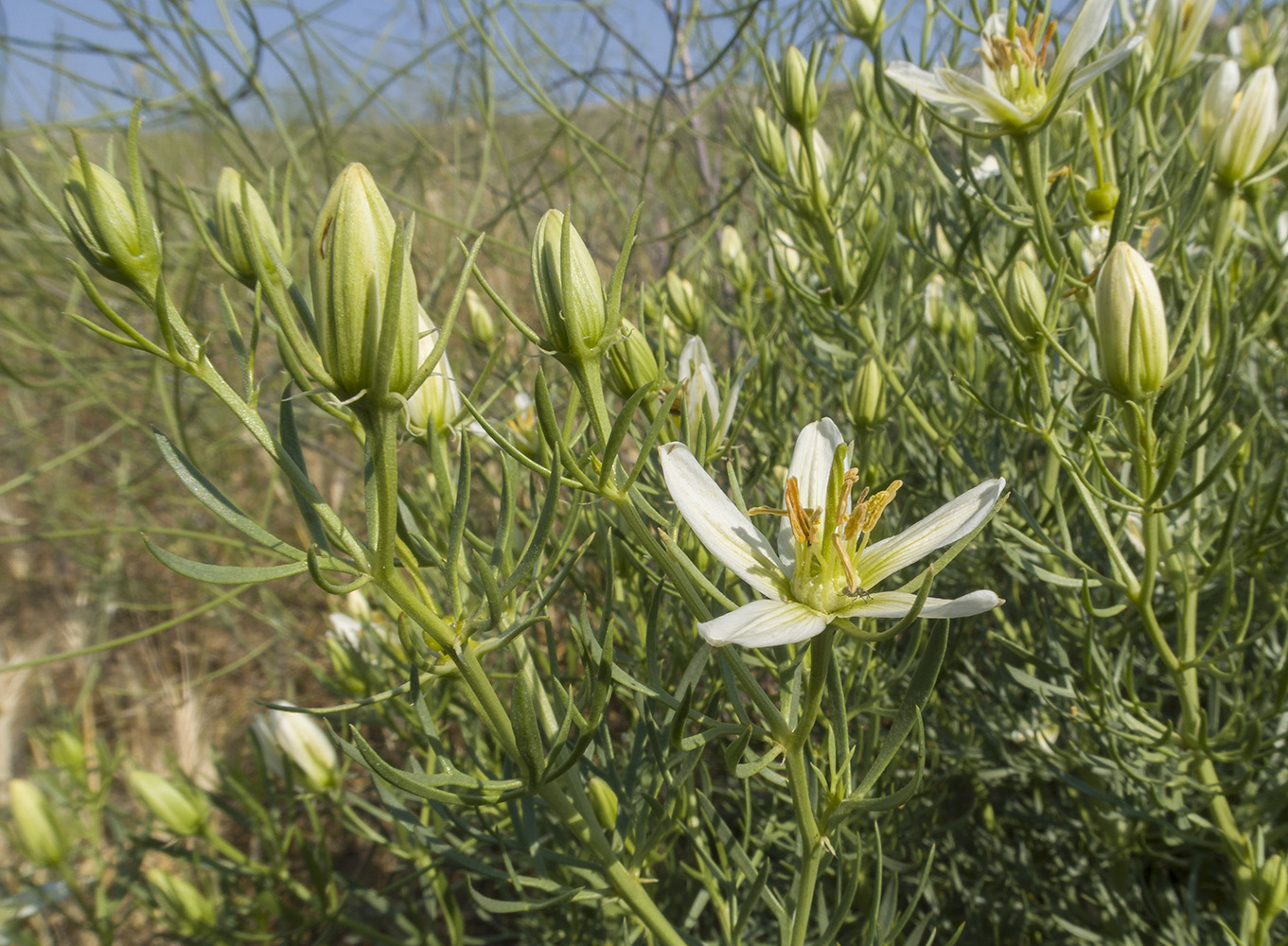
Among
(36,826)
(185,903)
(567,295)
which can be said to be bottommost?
(185,903)

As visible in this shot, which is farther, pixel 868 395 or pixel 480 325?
pixel 480 325

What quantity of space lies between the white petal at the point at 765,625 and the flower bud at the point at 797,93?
27.8 inches

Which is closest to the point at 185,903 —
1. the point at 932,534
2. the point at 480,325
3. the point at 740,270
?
the point at 480,325

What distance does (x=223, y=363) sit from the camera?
13.2 ft

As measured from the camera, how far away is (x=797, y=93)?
1022 mm

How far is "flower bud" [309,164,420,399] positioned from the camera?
0.43 m

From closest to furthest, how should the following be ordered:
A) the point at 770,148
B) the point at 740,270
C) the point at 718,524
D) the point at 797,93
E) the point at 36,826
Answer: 1. the point at 718,524
2. the point at 797,93
3. the point at 770,148
4. the point at 36,826
5. the point at 740,270

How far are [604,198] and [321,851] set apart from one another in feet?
7.61

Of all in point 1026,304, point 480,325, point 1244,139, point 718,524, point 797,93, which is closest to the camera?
point 718,524

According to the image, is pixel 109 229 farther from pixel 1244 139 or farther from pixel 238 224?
pixel 1244 139

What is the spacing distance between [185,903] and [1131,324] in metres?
1.39

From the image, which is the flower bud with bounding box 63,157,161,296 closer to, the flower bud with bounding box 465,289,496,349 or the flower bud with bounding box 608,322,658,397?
the flower bud with bounding box 608,322,658,397

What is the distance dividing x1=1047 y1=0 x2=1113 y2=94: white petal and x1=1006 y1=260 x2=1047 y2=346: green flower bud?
6.7 inches

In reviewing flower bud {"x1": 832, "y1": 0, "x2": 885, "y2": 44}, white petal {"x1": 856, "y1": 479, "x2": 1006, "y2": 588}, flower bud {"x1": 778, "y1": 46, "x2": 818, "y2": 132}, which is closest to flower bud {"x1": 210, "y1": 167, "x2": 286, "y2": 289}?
white petal {"x1": 856, "y1": 479, "x2": 1006, "y2": 588}
